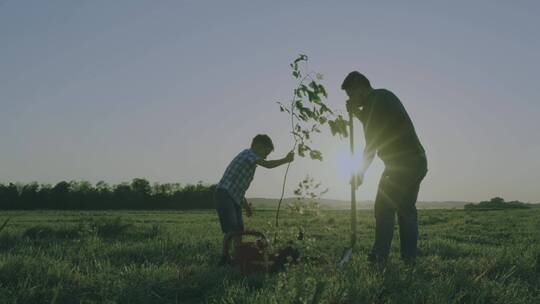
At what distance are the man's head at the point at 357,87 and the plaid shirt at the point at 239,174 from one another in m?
1.41

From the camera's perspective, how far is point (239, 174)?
552cm

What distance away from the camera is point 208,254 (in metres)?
5.82

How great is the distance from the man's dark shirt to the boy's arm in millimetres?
956

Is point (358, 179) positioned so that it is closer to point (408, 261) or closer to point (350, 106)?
point (350, 106)

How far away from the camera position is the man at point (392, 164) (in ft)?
15.5

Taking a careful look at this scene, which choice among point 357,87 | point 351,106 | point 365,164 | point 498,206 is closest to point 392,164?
point 365,164

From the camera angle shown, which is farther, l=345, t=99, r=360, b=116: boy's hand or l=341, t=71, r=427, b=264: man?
l=345, t=99, r=360, b=116: boy's hand

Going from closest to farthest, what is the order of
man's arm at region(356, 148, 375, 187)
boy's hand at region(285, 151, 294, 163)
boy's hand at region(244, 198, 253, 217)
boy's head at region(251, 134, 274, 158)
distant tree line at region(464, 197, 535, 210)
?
boy's hand at region(285, 151, 294, 163) → man's arm at region(356, 148, 375, 187) → boy's head at region(251, 134, 274, 158) → boy's hand at region(244, 198, 253, 217) → distant tree line at region(464, 197, 535, 210)

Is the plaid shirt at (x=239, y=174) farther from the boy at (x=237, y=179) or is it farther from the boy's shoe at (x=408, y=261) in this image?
the boy's shoe at (x=408, y=261)

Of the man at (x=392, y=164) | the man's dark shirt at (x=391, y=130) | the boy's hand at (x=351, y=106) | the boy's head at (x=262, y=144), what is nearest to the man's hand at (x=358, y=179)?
the man at (x=392, y=164)

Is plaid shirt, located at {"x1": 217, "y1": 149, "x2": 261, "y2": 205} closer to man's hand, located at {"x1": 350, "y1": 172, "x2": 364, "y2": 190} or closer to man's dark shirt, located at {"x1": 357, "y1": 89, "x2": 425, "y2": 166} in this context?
man's hand, located at {"x1": 350, "y1": 172, "x2": 364, "y2": 190}

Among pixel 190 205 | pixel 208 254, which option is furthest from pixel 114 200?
pixel 208 254

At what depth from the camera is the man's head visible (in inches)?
191

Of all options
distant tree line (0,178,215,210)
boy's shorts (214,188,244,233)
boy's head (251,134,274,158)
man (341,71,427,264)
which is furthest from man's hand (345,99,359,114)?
distant tree line (0,178,215,210)
